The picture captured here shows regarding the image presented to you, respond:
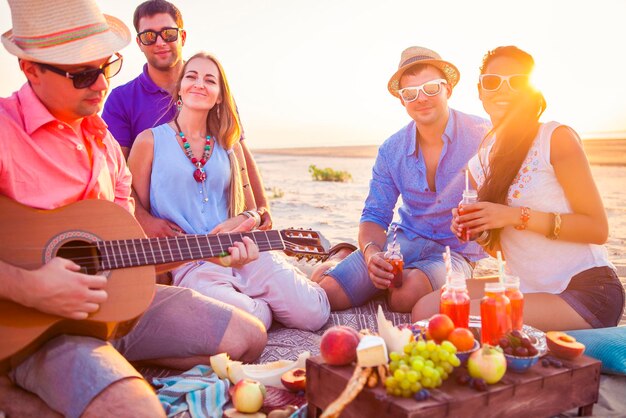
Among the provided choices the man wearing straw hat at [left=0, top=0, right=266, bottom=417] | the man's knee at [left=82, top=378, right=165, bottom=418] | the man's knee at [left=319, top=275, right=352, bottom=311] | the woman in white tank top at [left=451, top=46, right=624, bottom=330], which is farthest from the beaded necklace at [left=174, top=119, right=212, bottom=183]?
the man's knee at [left=82, top=378, right=165, bottom=418]

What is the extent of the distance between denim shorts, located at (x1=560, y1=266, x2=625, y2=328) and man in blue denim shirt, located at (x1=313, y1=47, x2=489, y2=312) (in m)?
1.04

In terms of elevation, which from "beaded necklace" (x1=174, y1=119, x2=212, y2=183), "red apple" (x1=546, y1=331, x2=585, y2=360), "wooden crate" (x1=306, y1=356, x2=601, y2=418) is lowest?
"wooden crate" (x1=306, y1=356, x2=601, y2=418)

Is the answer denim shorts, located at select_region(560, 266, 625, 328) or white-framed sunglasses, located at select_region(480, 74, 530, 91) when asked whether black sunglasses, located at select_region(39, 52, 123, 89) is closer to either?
white-framed sunglasses, located at select_region(480, 74, 530, 91)

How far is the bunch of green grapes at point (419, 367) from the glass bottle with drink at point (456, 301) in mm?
366

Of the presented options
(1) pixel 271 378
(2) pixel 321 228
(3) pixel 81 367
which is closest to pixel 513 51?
(1) pixel 271 378

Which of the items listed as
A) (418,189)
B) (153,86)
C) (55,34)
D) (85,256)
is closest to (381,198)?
(418,189)

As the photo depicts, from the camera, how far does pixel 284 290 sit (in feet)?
14.4

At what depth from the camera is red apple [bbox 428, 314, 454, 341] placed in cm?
267

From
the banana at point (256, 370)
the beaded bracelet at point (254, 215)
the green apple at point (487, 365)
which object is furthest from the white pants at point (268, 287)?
the green apple at point (487, 365)

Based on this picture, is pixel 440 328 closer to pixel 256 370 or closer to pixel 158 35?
pixel 256 370

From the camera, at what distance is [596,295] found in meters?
3.65

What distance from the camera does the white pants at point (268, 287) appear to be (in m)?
4.30

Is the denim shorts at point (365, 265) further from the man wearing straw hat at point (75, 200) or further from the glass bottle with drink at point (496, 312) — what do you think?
the glass bottle with drink at point (496, 312)

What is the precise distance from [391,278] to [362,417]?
6.59ft
